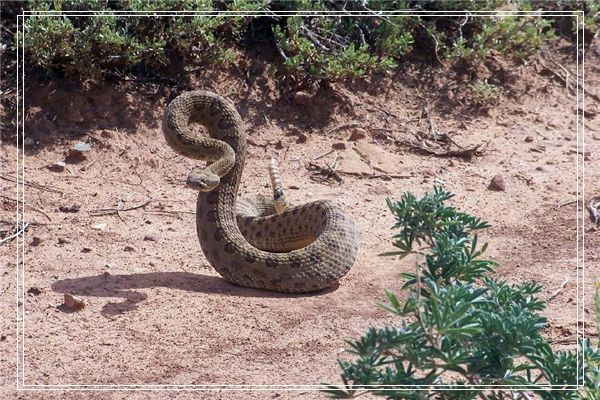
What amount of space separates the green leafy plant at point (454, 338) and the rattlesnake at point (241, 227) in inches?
87.6

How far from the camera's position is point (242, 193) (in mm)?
8594

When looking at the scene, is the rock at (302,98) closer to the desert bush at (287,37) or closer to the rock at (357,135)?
the desert bush at (287,37)

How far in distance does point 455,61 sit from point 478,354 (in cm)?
713

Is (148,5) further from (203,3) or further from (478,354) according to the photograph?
(478,354)

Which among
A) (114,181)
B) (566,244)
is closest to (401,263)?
(566,244)

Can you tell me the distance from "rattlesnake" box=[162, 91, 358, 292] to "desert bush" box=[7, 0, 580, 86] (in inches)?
89.1

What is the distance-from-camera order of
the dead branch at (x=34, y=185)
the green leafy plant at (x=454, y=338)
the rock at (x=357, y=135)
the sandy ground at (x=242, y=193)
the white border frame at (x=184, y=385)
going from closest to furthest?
the green leafy plant at (x=454, y=338) → the white border frame at (x=184, y=385) → the sandy ground at (x=242, y=193) → the dead branch at (x=34, y=185) → the rock at (x=357, y=135)

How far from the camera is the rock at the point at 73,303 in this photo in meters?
6.21

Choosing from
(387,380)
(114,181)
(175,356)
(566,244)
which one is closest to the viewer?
(387,380)

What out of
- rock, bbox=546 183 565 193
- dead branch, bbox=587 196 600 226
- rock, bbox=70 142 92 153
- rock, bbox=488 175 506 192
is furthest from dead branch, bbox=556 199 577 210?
rock, bbox=70 142 92 153

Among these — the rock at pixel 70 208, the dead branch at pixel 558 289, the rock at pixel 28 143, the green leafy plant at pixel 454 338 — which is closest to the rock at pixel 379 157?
the dead branch at pixel 558 289

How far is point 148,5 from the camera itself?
9.38m

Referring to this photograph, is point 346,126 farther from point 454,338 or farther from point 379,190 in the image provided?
point 454,338

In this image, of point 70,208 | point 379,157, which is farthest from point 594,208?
point 70,208
